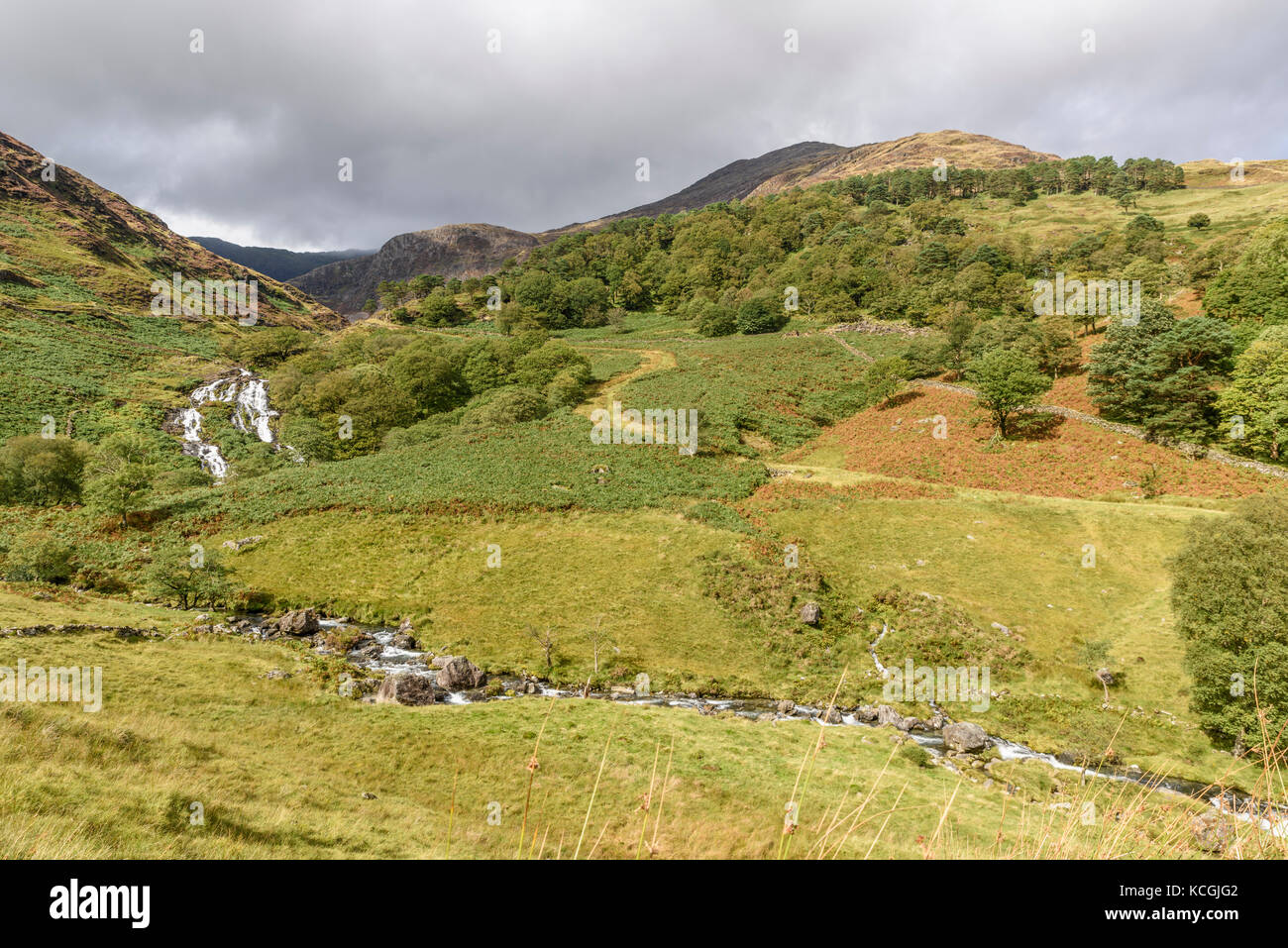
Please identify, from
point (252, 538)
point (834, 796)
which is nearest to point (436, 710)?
point (834, 796)

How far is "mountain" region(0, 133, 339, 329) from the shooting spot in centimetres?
9844

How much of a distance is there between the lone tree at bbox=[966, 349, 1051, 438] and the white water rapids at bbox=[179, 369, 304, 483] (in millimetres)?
71384

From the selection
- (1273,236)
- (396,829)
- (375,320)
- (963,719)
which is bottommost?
(963,719)

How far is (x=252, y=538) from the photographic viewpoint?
3291 cm

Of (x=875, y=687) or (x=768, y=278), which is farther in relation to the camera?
(x=768, y=278)

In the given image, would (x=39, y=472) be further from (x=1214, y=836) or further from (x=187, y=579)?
(x=1214, y=836)

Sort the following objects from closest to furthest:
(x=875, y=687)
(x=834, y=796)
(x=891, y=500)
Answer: (x=834, y=796) < (x=875, y=687) < (x=891, y=500)

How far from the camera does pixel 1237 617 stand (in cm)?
1738

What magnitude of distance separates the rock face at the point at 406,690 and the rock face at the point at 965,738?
20.8 m

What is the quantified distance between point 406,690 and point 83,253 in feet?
549

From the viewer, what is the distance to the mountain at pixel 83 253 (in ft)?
323

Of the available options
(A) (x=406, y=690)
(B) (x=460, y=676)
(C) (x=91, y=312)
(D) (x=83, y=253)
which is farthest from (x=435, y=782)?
(D) (x=83, y=253)
